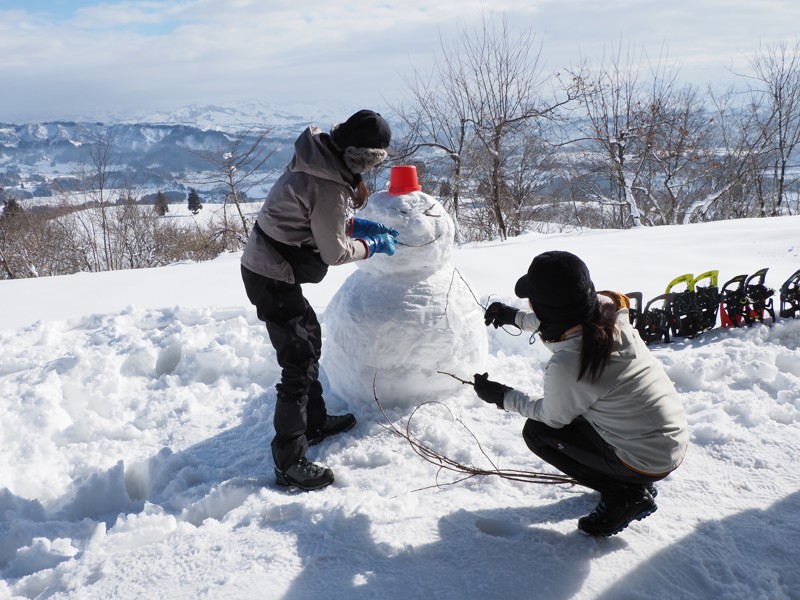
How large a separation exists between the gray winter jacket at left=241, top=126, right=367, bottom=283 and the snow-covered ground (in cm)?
64

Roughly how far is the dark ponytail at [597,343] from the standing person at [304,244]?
3.32ft

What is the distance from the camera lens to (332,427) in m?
2.83

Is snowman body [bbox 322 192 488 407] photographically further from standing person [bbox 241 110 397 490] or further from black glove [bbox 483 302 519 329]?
black glove [bbox 483 302 519 329]

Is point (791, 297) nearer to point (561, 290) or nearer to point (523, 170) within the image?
point (561, 290)

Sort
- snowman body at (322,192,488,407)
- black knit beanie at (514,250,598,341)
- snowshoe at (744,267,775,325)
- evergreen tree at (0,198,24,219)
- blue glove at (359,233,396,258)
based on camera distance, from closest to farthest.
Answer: black knit beanie at (514,250,598,341) < blue glove at (359,233,396,258) < snowman body at (322,192,488,407) < snowshoe at (744,267,775,325) < evergreen tree at (0,198,24,219)

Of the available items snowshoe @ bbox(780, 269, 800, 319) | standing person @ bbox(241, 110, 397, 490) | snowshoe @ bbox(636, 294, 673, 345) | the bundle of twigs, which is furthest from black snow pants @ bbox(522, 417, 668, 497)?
snowshoe @ bbox(780, 269, 800, 319)

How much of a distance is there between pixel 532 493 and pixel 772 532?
0.88m

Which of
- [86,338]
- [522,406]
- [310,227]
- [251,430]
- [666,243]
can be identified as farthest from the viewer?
[666,243]

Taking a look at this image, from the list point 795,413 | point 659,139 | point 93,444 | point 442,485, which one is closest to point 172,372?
point 93,444

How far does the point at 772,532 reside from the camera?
78.3 inches

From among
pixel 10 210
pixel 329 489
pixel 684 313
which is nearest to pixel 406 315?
pixel 329 489

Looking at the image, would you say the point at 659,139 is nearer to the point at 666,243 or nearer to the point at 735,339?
the point at 666,243

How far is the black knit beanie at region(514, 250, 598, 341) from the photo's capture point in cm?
167

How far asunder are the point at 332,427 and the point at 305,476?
0.44 metres
